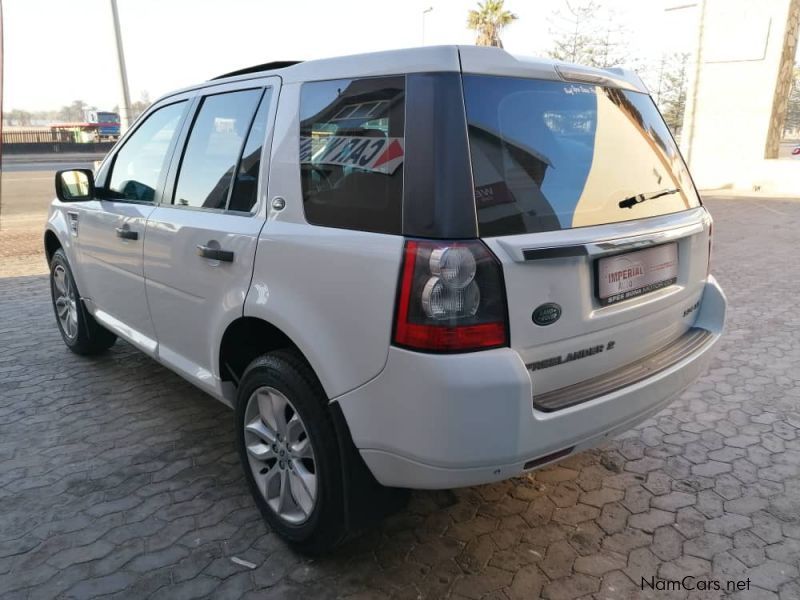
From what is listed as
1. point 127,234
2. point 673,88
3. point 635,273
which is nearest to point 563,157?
point 635,273

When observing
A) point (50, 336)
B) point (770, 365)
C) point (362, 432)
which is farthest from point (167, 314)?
point (770, 365)

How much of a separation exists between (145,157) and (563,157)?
8.40 ft

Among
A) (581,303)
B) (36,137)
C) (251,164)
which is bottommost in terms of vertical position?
(581,303)

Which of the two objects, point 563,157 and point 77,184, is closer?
point 563,157

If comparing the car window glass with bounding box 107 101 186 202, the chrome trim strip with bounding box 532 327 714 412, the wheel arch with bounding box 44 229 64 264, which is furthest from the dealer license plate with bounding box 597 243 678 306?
the wheel arch with bounding box 44 229 64 264

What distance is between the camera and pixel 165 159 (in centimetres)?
329

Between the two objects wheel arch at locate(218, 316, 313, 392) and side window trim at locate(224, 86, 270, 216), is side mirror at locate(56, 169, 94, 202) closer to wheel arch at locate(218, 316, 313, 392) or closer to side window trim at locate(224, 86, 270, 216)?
side window trim at locate(224, 86, 270, 216)

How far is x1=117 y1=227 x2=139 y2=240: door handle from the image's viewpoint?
332 cm

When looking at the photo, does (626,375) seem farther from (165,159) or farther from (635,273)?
(165,159)

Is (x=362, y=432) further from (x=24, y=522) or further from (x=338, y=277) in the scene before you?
(x=24, y=522)

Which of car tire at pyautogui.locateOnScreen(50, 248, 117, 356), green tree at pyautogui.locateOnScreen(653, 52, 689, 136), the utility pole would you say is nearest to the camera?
car tire at pyautogui.locateOnScreen(50, 248, 117, 356)

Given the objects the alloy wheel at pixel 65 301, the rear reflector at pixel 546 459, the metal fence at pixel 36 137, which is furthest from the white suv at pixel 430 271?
the metal fence at pixel 36 137

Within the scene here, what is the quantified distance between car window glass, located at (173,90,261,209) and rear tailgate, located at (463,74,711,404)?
3.92ft

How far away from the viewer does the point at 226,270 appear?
258 centimetres
